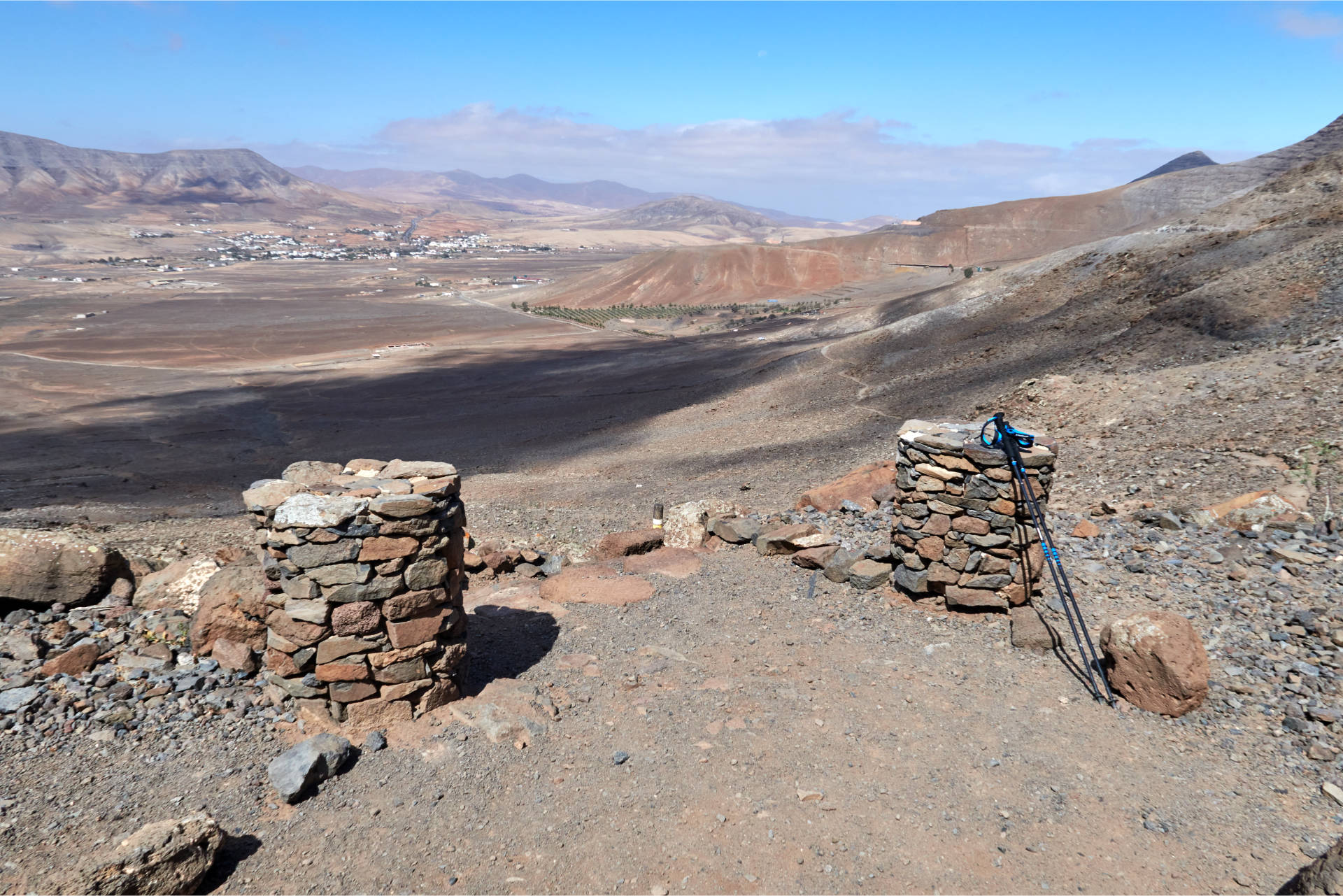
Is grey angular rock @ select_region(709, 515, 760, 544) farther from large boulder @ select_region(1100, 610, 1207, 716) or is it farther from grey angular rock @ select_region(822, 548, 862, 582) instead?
large boulder @ select_region(1100, 610, 1207, 716)

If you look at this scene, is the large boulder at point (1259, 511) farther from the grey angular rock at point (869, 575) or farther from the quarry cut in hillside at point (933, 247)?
the quarry cut in hillside at point (933, 247)

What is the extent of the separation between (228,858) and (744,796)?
3.33 meters

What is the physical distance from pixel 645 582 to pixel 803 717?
338cm

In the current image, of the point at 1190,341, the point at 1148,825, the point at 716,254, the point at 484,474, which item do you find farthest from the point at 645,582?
the point at 716,254

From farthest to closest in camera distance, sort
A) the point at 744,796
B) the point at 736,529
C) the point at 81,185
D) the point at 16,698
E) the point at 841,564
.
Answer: the point at 81,185
the point at 736,529
the point at 841,564
the point at 16,698
the point at 744,796

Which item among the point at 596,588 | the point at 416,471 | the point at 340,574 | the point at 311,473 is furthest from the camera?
the point at 596,588

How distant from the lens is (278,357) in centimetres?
4447

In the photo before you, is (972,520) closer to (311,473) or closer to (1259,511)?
(1259,511)

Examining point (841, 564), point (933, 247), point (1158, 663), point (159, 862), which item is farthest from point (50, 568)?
point (933, 247)

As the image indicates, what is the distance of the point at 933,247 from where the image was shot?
75.2 m

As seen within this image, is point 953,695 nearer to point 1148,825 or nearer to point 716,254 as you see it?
point 1148,825

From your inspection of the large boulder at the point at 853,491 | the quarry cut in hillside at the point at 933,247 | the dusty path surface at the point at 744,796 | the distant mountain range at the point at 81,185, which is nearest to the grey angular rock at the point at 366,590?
the dusty path surface at the point at 744,796

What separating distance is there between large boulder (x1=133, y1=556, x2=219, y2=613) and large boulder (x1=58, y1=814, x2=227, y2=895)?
3072mm

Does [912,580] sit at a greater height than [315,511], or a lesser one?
lesser
